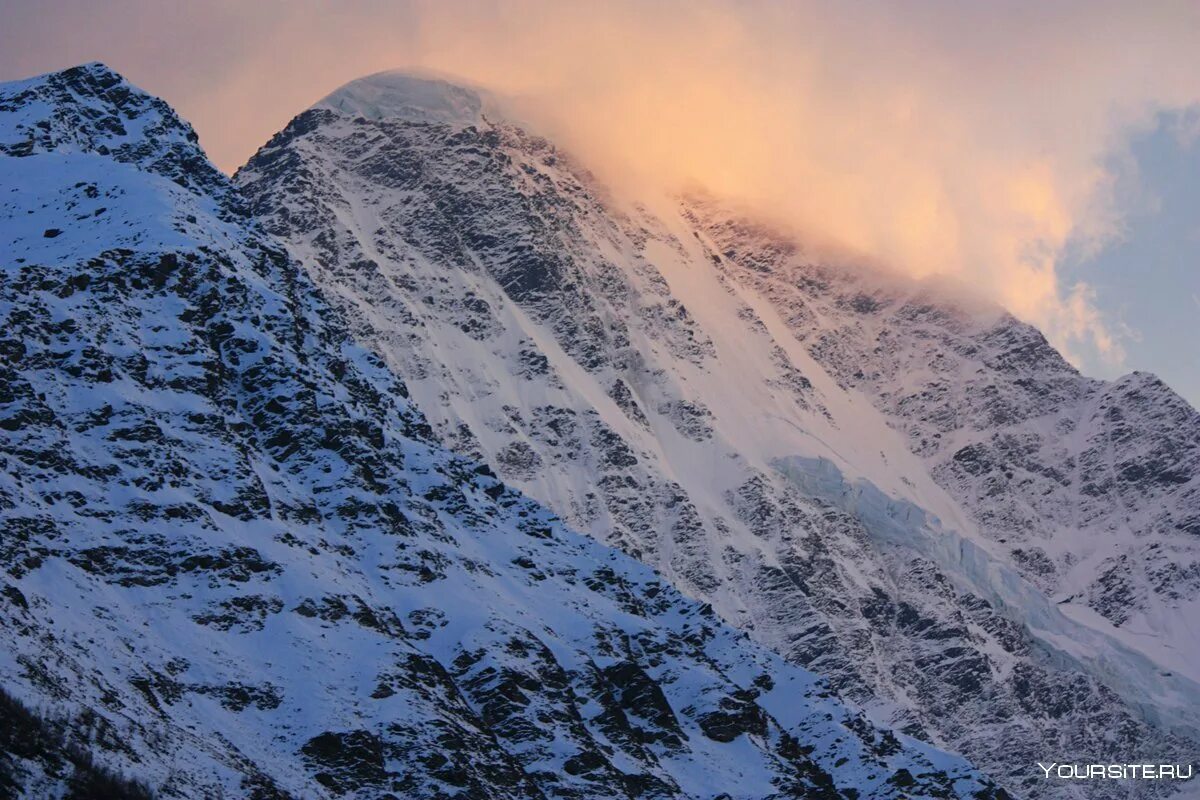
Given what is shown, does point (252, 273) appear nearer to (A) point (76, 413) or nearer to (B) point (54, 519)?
(A) point (76, 413)

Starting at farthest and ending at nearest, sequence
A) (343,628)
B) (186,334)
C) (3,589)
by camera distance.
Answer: (186,334) → (343,628) → (3,589)

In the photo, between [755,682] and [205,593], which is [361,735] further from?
[755,682]

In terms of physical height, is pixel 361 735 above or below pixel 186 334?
below

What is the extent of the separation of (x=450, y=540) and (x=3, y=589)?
5869 cm

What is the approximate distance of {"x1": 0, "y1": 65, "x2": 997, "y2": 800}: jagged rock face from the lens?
118562 millimetres

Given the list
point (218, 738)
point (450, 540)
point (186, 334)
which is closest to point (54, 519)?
point (218, 738)

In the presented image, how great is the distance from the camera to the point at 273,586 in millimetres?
136000

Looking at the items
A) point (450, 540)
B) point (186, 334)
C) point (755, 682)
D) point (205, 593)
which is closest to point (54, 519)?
point (205, 593)

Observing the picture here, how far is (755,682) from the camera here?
18900 centimetres

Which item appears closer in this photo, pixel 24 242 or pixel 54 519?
pixel 54 519

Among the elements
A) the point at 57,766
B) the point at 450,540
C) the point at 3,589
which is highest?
the point at 450,540

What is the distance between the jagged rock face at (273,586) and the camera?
119 m

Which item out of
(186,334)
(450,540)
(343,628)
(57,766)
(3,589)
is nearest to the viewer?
(57,766)

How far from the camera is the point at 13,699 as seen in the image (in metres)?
Answer: 101
